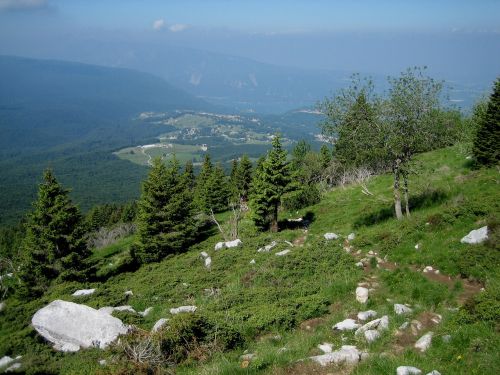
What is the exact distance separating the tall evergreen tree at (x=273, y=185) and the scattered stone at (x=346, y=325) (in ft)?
62.8

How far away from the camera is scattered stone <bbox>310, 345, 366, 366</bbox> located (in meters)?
9.77

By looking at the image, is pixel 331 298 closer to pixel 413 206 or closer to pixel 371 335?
pixel 371 335

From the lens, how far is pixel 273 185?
32094 mm

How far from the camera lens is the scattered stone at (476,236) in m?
15.6

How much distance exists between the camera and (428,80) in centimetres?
2084

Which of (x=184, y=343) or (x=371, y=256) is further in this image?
(x=371, y=256)

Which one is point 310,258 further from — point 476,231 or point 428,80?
point 428,80

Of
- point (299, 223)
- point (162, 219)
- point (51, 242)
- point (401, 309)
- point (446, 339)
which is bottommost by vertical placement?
point (51, 242)

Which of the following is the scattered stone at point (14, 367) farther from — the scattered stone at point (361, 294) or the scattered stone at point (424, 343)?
the scattered stone at point (424, 343)

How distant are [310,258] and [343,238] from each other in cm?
363

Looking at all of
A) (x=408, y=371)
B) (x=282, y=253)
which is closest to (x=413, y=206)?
(x=282, y=253)

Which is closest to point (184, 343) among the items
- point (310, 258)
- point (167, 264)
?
point (310, 258)

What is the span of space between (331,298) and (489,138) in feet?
68.2

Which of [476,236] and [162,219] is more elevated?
[476,236]
